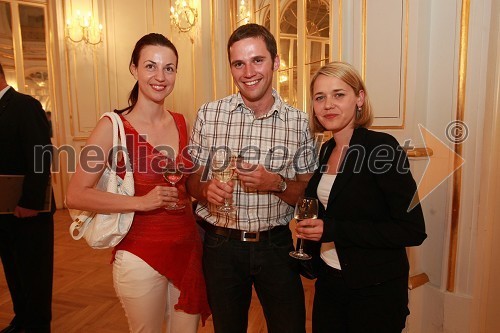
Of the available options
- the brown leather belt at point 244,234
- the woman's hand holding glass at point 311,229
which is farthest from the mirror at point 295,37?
the woman's hand holding glass at point 311,229

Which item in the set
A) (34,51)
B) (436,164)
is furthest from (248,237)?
(34,51)

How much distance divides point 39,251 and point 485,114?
304cm

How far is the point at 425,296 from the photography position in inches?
107

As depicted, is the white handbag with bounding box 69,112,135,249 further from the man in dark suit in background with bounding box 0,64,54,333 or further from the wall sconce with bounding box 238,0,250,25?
the wall sconce with bounding box 238,0,250,25

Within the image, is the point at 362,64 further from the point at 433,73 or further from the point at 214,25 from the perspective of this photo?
the point at 214,25

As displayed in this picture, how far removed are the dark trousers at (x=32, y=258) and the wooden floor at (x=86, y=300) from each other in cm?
41

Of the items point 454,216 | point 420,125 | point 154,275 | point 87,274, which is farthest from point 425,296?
point 87,274

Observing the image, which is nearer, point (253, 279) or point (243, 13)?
point (253, 279)

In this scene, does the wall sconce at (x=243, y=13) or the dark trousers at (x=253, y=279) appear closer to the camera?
the dark trousers at (x=253, y=279)

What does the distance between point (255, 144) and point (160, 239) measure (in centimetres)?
63

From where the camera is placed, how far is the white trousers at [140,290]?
1634 mm

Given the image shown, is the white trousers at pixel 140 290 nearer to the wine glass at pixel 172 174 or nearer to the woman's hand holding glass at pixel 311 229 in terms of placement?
the wine glass at pixel 172 174

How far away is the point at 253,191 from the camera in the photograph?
1782 millimetres

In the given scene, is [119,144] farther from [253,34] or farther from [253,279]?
[253,279]
